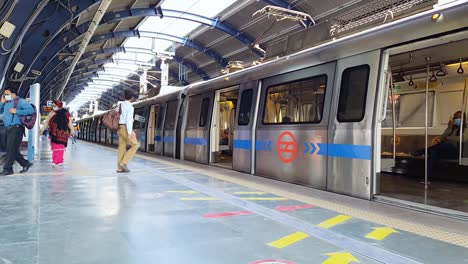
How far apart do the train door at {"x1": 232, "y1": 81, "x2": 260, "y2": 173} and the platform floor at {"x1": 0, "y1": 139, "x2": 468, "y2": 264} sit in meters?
1.76

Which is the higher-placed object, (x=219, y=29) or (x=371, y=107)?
(x=219, y=29)

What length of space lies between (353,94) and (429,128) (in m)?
3.68

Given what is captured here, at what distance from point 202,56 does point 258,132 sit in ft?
68.0

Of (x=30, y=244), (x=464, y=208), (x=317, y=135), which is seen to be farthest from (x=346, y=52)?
(x=30, y=244)

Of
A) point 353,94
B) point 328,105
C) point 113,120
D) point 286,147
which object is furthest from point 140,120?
point 353,94

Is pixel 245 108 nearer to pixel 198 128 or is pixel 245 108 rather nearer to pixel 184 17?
pixel 198 128

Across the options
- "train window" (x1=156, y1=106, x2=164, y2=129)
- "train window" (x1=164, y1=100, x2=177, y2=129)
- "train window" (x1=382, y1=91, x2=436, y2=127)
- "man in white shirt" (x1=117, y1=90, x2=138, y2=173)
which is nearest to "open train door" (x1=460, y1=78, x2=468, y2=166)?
"train window" (x1=382, y1=91, x2=436, y2=127)

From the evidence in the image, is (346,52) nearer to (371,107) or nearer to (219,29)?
(371,107)

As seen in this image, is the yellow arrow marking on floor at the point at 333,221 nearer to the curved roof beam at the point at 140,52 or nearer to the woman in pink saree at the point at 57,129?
the woman in pink saree at the point at 57,129

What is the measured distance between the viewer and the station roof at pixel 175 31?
691 centimetres

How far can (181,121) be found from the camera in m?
11.4

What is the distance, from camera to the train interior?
5906 millimetres

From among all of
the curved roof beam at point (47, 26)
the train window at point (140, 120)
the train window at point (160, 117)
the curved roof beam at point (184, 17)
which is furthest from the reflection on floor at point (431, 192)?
the curved roof beam at point (184, 17)

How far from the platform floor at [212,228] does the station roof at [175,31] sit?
276 cm
